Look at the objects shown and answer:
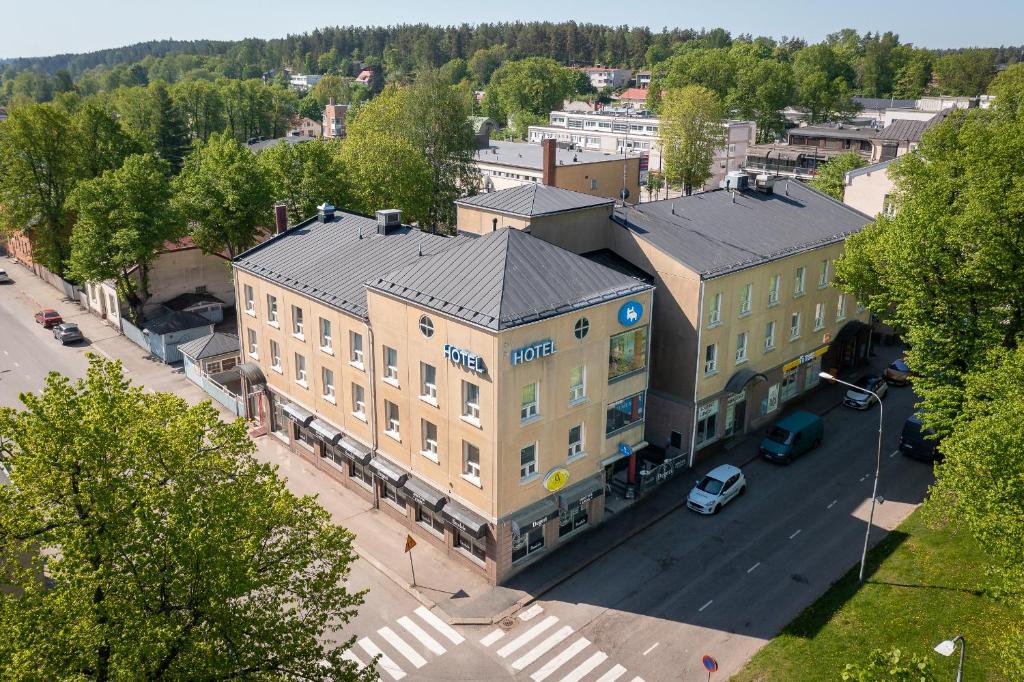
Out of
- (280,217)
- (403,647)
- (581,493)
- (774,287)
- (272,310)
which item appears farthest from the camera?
(280,217)

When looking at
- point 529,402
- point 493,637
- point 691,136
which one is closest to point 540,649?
point 493,637

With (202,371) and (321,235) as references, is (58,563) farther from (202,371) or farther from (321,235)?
(202,371)

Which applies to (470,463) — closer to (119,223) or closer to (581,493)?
(581,493)

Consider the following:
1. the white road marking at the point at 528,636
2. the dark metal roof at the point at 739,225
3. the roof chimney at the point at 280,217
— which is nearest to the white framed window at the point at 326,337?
the roof chimney at the point at 280,217

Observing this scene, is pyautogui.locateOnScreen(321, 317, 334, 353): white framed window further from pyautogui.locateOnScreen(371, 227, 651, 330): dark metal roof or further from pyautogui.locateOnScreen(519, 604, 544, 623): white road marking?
pyautogui.locateOnScreen(519, 604, 544, 623): white road marking

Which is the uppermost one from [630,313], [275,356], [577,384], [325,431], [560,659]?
[630,313]

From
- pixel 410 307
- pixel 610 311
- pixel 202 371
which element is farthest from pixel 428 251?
pixel 202 371

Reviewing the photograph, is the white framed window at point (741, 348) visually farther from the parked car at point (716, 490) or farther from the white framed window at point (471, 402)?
the white framed window at point (471, 402)

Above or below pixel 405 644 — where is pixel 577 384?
above

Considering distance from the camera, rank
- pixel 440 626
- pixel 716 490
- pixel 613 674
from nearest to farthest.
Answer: pixel 613 674 < pixel 440 626 < pixel 716 490
